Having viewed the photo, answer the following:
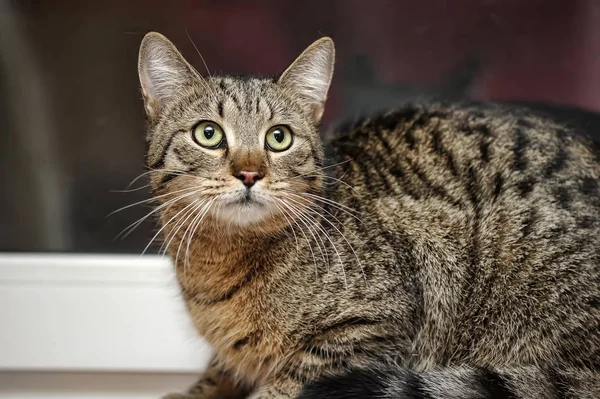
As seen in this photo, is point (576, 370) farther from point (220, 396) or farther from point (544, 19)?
point (544, 19)

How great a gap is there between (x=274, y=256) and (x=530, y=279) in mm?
492

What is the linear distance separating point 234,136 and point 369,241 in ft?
1.10

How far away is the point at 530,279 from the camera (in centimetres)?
121

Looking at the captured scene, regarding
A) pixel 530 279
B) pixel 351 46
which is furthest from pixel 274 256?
pixel 351 46

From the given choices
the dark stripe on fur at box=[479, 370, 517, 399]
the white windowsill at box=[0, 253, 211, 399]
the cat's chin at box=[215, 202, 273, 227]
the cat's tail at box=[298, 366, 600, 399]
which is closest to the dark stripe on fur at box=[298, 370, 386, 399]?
the cat's tail at box=[298, 366, 600, 399]

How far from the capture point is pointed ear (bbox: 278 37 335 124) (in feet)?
4.23

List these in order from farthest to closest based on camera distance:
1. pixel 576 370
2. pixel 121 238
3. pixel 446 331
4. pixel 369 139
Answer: pixel 121 238 → pixel 369 139 → pixel 446 331 → pixel 576 370

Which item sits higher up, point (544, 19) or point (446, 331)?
point (544, 19)

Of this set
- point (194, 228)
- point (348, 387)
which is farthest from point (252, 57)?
point (348, 387)

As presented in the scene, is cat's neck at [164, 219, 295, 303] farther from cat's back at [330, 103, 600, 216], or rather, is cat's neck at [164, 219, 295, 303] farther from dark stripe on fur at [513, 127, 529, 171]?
dark stripe on fur at [513, 127, 529, 171]

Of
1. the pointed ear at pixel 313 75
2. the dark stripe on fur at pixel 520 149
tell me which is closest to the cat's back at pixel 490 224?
the dark stripe on fur at pixel 520 149

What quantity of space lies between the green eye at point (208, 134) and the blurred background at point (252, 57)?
493mm

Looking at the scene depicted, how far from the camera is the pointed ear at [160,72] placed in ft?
4.02

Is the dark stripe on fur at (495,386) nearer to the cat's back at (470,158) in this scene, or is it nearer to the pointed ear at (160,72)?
the cat's back at (470,158)
